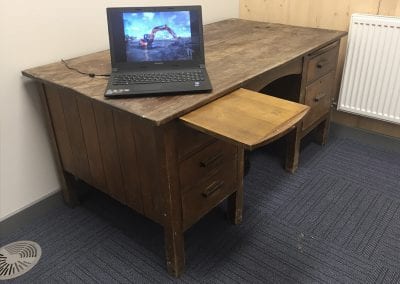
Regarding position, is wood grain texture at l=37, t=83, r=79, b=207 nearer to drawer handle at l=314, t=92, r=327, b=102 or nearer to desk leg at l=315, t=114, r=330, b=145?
drawer handle at l=314, t=92, r=327, b=102

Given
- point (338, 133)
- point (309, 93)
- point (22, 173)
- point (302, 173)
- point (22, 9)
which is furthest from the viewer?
point (338, 133)

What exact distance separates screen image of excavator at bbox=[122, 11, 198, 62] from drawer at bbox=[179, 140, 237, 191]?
357 millimetres

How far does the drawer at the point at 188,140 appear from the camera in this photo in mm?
1236

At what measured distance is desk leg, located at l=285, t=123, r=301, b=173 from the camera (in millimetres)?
1996

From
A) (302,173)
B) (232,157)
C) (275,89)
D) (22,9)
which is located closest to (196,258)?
(232,157)

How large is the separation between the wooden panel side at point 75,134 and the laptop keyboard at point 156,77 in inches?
7.2

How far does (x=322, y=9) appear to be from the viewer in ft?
7.33

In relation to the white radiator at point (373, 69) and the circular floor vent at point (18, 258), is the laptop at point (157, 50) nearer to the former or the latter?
the circular floor vent at point (18, 258)

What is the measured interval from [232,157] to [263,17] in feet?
4.34

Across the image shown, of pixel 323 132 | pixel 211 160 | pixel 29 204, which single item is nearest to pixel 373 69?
pixel 323 132

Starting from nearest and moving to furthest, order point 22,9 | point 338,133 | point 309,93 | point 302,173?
point 22,9, point 309,93, point 302,173, point 338,133

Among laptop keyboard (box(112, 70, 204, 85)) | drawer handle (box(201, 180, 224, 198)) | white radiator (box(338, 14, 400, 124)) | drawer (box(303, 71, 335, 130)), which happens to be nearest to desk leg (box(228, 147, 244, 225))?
drawer handle (box(201, 180, 224, 198))

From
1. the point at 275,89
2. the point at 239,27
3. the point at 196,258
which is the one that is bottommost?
the point at 196,258

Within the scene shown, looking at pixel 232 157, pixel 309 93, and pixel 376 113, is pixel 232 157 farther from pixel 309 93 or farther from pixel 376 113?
pixel 376 113
